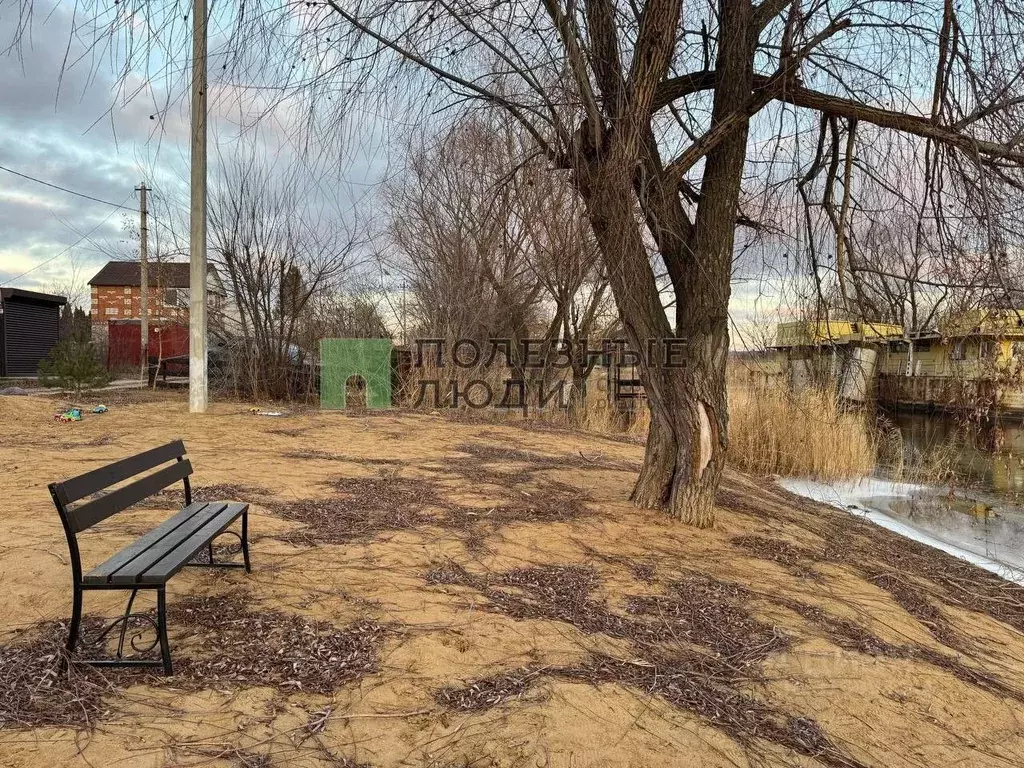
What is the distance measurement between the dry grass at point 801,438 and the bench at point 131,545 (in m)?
8.77

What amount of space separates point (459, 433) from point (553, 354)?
204 inches

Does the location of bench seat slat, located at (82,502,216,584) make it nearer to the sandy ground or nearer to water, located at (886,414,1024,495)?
the sandy ground

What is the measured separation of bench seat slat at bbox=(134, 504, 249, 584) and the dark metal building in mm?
17654

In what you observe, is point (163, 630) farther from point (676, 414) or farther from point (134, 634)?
point (676, 414)

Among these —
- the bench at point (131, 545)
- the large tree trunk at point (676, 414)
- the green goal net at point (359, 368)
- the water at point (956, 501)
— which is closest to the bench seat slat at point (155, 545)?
the bench at point (131, 545)

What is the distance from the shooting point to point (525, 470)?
730 cm

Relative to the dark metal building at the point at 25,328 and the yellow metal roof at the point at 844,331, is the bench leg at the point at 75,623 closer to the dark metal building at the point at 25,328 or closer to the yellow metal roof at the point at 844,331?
the yellow metal roof at the point at 844,331

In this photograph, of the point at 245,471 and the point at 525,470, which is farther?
the point at 525,470

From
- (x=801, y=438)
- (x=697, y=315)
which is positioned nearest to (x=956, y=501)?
(x=801, y=438)

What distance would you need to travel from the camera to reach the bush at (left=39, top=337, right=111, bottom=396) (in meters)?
11.8

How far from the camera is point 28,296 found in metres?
18.0

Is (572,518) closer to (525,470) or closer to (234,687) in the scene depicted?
(525,470)

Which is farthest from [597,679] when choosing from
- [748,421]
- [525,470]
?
[748,421]

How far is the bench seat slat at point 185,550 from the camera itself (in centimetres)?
241
